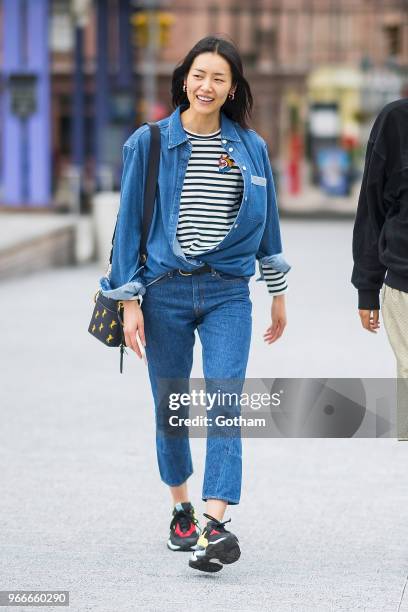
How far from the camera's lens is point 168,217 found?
4.90 m

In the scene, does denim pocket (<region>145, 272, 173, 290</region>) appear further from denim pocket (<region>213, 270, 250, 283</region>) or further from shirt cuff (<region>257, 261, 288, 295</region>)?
shirt cuff (<region>257, 261, 288, 295</region>)

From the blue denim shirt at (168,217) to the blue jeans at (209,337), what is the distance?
0.06 metres

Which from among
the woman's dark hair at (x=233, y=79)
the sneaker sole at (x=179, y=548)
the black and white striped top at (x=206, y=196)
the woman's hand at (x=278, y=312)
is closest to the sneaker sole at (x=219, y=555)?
the sneaker sole at (x=179, y=548)

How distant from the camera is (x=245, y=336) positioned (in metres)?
4.99

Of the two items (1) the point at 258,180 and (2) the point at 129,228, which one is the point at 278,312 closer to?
(1) the point at 258,180

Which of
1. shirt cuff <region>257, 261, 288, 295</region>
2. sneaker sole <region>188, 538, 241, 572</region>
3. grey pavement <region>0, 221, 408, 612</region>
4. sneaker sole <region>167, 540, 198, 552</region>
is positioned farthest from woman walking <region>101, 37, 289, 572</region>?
sneaker sole <region>167, 540, 198, 552</region>

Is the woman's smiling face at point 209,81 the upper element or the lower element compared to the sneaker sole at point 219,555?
A: upper

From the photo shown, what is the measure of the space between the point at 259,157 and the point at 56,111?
52414mm

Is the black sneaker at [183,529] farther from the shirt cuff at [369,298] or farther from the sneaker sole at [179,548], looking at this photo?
the shirt cuff at [369,298]

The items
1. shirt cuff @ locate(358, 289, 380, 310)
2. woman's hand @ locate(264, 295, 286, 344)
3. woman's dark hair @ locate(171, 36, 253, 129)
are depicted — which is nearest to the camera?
woman's dark hair @ locate(171, 36, 253, 129)

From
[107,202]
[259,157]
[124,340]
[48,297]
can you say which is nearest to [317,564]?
[124,340]

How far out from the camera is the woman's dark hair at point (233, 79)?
4.89 metres

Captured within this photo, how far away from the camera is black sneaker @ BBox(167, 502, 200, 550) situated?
208 inches

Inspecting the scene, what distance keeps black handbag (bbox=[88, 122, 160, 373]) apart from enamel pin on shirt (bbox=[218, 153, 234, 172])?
198mm
